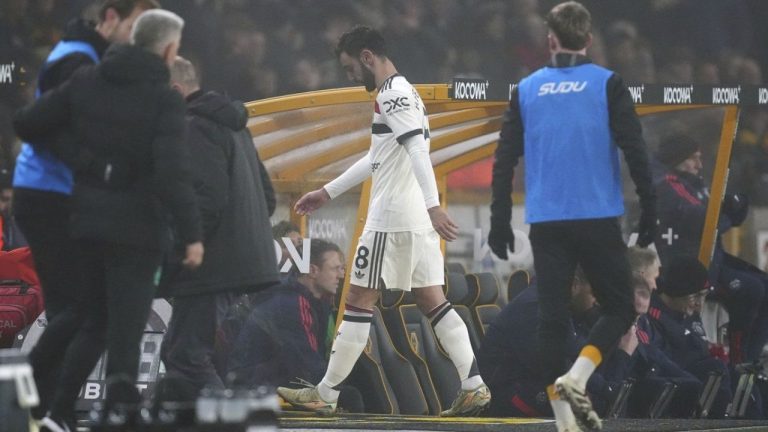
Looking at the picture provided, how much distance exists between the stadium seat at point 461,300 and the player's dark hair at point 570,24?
287 centimetres

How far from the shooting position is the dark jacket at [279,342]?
8.68 metres

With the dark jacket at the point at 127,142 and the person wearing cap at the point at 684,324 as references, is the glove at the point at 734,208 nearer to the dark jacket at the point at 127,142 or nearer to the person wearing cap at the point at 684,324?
the person wearing cap at the point at 684,324

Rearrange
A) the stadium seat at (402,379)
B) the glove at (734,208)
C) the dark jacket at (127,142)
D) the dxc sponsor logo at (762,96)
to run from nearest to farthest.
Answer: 1. the dark jacket at (127,142)
2. the stadium seat at (402,379)
3. the dxc sponsor logo at (762,96)
4. the glove at (734,208)

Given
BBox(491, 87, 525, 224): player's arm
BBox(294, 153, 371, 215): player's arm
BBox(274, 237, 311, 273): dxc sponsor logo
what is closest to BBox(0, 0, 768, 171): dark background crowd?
BBox(274, 237, 311, 273): dxc sponsor logo

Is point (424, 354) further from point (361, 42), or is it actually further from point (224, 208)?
point (224, 208)

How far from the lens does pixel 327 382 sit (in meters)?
8.19

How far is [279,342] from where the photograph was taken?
28.7 ft

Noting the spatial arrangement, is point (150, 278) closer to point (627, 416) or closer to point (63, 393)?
point (63, 393)

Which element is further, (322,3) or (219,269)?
(322,3)

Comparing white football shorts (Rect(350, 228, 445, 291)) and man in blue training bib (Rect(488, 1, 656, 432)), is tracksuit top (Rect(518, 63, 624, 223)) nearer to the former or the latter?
man in blue training bib (Rect(488, 1, 656, 432))

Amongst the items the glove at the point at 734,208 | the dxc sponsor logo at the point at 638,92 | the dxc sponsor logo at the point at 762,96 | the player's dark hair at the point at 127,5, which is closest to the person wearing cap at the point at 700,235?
the glove at the point at 734,208

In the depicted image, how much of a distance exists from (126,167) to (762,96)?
545 centimetres

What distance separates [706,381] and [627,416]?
2.03 ft

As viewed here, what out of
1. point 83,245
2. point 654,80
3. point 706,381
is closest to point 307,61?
point 654,80
